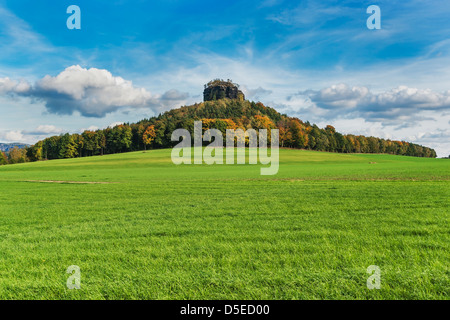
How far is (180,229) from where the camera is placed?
823 cm

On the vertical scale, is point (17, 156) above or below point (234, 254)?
above

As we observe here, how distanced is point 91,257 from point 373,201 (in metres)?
12.0

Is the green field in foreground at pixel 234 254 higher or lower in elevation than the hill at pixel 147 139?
lower

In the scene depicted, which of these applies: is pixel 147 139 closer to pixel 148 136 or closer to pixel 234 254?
pixel 148 136

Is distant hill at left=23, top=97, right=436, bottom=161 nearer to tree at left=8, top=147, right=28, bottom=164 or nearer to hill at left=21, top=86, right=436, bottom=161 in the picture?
hill at left=21, top=86, right=436, bottom=161

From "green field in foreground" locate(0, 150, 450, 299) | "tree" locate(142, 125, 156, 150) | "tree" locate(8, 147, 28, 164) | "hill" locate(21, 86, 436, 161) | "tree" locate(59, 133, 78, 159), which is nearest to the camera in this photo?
"green field in foreground" locate(0, 150, 450, 299)

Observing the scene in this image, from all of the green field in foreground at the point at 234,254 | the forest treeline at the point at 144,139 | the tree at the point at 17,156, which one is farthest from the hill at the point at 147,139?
the green field in foreground at the point at 234,254

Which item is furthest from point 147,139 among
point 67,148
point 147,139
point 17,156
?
point 17,156

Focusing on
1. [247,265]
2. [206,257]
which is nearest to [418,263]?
[247,265]

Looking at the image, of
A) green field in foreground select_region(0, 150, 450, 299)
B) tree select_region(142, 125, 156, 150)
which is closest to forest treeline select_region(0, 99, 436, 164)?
tree select_region(142, 125, 156, 150)

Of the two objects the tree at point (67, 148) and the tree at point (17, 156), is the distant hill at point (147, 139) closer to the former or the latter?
the tree at point (67, 148)

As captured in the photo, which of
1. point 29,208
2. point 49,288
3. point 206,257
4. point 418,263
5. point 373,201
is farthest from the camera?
point 29,208

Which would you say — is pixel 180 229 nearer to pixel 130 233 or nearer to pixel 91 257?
pixel 130 233
